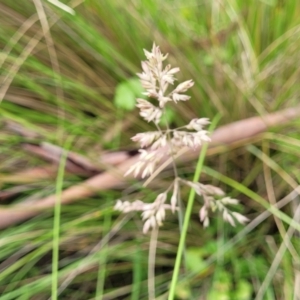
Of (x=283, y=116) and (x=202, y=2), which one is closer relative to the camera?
(x=283, y=116)

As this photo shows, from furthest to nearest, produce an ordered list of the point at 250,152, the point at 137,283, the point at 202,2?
1. the point at 202,2
2. the point at 250,152
3. the point at 137,283

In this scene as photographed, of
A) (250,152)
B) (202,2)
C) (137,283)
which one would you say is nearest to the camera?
(137,283)

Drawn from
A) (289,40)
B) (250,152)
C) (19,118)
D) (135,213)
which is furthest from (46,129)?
(289,40)

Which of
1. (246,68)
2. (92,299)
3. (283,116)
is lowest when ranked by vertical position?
(92,299)

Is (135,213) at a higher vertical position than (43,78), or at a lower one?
lower

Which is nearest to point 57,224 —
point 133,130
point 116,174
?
point 116,174

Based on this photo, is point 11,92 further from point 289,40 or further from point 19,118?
point 289,40

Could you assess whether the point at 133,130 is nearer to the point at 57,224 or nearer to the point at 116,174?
the point at 116,174
